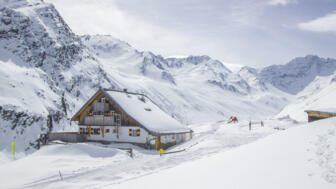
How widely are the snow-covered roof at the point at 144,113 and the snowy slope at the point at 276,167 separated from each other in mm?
23028

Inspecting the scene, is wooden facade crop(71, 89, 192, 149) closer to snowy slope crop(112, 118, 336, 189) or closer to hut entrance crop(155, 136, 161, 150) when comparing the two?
hut entrance crop(155, 136, 161, 150)

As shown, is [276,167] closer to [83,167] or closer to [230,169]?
[230,169]

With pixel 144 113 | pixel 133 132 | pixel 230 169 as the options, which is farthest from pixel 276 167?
pixel 144 113

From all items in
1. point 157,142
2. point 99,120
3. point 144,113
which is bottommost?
point 157,142

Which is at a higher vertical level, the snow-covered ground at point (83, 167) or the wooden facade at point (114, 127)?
the wooden facade at point (114, 127)

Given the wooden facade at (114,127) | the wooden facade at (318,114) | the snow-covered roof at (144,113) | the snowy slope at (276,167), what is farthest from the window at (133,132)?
the snowy slope at (276,167)

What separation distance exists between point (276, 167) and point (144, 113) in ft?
103

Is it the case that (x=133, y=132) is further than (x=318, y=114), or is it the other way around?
(x=133, y=132)

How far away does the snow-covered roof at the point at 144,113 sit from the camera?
39.2 meters

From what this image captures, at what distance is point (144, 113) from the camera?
42.6 m

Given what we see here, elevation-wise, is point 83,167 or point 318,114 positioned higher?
point 318,114

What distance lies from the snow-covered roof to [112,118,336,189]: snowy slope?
23028 millimetres

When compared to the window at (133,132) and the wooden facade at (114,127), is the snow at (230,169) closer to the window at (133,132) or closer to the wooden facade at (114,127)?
the wooden facade at (114,127)

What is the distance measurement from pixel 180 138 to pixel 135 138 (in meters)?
8.68
